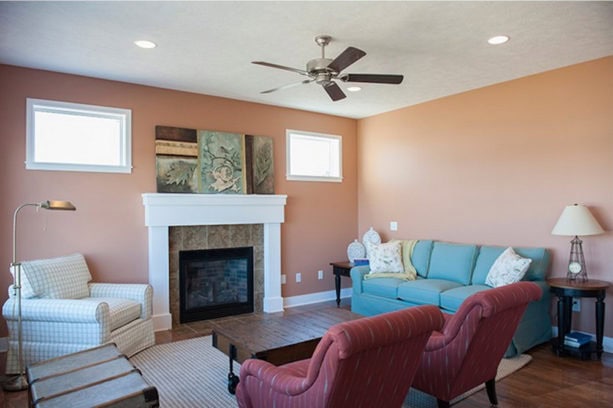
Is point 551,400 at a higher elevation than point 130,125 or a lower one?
lower

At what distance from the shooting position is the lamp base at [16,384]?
10.5 feet

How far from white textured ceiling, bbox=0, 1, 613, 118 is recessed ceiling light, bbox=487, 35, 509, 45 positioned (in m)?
0.08

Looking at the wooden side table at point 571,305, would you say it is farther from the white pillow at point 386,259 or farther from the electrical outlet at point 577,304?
the white pillow at point 386,259

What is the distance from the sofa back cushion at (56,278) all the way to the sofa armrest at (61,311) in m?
0.15

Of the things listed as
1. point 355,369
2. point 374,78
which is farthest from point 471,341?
point 374,78

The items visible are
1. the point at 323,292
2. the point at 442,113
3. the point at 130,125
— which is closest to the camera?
the point at 130,125

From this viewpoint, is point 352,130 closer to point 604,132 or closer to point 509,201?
point 509,201

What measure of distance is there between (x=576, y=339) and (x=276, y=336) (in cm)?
281

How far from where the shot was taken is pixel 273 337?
3156 mm

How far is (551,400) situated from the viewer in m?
2.99

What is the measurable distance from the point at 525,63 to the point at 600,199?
1.51 meters

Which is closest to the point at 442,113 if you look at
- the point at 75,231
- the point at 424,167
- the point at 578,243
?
the point at 424,167

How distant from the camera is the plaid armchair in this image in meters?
3.48

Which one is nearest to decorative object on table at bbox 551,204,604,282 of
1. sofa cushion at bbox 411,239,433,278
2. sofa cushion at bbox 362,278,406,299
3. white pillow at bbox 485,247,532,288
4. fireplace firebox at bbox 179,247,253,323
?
white pillow at bbox 485,247,532,288
